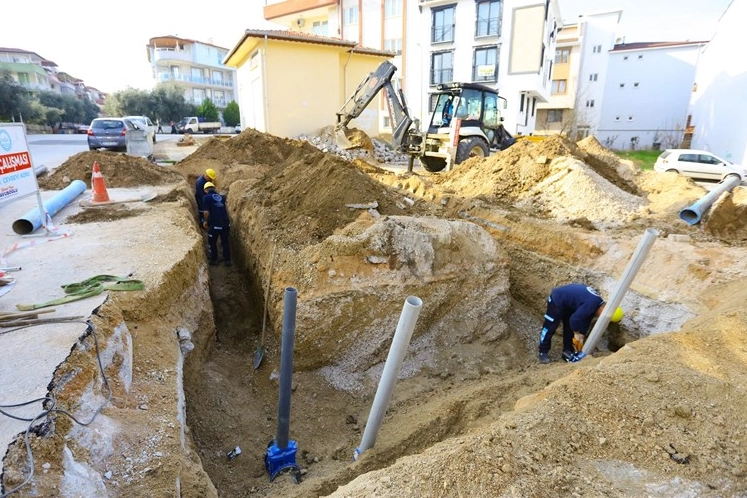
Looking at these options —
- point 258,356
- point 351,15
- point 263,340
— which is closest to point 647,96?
point 351,15

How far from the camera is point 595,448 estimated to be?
251 cm

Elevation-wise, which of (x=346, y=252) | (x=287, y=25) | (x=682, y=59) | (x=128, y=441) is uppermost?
(x=287, y=25)

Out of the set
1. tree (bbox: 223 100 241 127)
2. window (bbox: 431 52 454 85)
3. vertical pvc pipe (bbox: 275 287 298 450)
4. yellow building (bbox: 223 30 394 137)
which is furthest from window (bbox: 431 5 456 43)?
vertical pvc pipe (bbox: 275 287 298 450)

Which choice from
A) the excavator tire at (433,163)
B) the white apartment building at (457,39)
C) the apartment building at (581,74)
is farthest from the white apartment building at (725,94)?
the excavator tire at (433,163)

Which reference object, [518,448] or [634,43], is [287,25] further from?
[518,448]

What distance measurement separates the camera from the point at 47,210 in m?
7.06

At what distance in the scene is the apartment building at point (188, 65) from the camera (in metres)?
54.7

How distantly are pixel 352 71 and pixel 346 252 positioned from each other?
18.5m

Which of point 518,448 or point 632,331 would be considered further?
point 632,331

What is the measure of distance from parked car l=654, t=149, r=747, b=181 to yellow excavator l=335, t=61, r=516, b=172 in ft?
26.8

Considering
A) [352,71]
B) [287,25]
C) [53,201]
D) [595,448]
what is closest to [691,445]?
[595,448]

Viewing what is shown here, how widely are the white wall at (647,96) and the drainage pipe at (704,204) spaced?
2929 centimetres

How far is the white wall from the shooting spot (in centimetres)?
3316

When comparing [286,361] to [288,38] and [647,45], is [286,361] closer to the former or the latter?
[288,38]
